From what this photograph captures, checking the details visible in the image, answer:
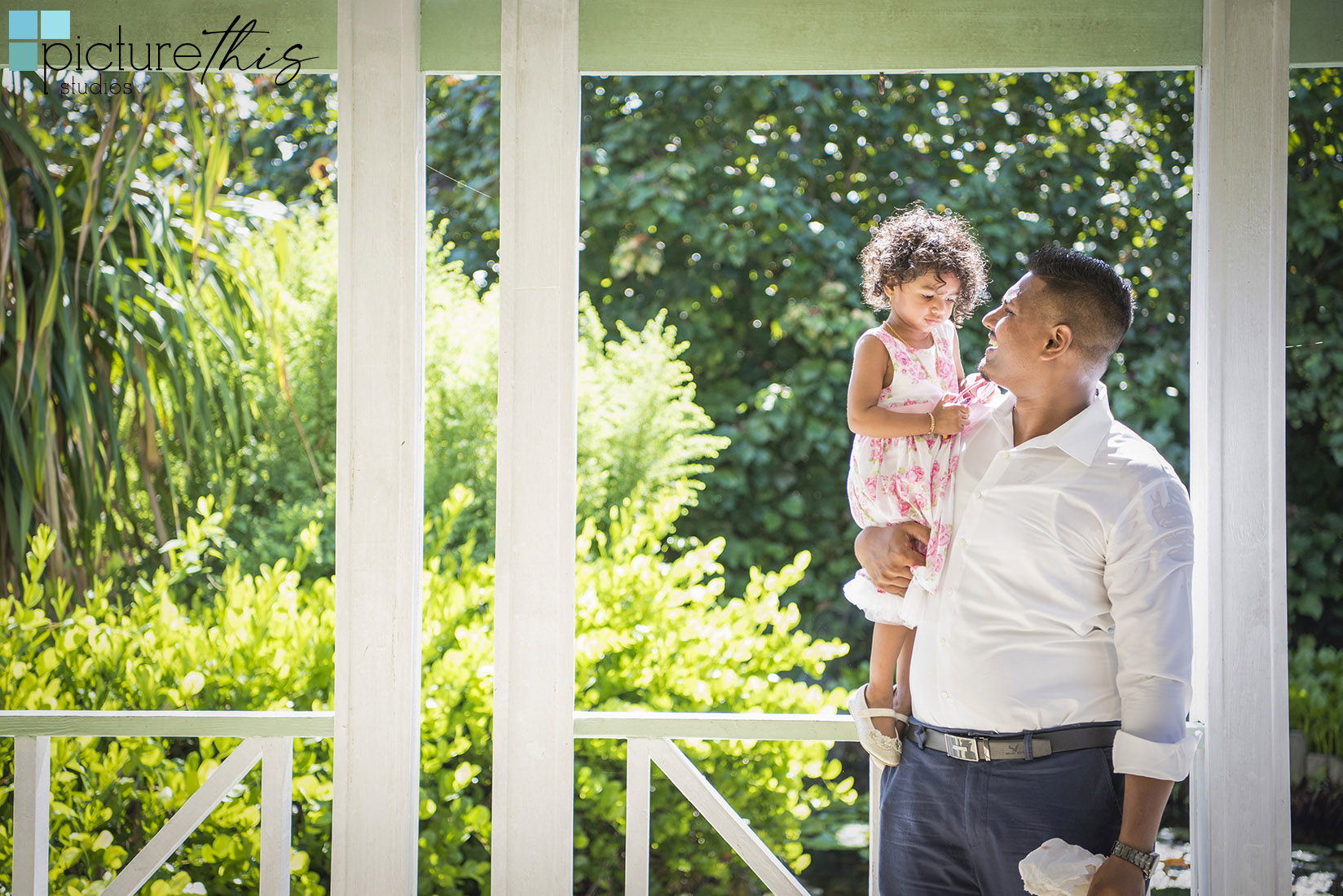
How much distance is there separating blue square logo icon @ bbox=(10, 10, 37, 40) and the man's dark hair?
6.02 ft

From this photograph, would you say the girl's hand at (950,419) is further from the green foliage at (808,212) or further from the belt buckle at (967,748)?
the green foliage at (808,212)

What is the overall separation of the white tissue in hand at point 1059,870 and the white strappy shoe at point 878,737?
0.28m

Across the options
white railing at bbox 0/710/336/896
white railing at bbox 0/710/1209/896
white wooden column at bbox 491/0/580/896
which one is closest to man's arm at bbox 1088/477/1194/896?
white railing at bbox 0/710/1209/896

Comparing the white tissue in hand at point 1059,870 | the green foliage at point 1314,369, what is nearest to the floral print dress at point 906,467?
the white tissue in hand at point 1059,870

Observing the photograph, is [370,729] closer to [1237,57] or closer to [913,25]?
[913,25]

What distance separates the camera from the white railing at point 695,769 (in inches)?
73.0

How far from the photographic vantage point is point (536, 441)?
5.86ft

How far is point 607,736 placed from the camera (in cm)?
187

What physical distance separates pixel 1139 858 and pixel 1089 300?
760mm

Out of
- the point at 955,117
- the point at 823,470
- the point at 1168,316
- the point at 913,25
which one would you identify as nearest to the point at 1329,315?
the point at 1168,316

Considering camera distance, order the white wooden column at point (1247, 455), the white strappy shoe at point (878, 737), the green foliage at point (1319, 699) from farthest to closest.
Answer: the green foliage at point (1319, 699), the white wooden column at point (1247, 455), the white strappy shoe at point (878, 737)

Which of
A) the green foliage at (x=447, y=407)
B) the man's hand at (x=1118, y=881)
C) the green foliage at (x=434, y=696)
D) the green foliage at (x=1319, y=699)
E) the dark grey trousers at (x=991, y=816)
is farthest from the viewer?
the green foliage at (x=1319, y=699)

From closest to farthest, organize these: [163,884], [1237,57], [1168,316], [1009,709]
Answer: [1009,709] → [1237,57] → [163,884] → [1168,316]

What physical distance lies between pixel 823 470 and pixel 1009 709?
8.86 feet
